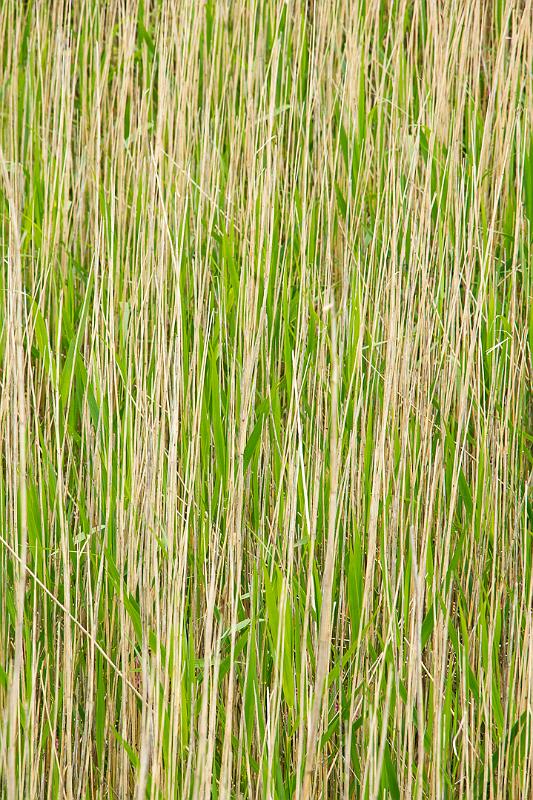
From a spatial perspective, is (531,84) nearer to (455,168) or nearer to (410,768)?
(455,168)

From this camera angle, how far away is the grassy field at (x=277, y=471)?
3.43 ft

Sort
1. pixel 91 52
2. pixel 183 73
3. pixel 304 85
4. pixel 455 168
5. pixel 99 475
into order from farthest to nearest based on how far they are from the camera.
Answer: pixel 91 52 → pixel 304 85 → pixel 183 73 → pixel 455 168 → pixel 99 475

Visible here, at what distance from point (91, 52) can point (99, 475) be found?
4.21 feet

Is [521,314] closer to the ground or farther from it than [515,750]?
farther from it

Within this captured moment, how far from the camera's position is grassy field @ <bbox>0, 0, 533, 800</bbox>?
1047 millimetres

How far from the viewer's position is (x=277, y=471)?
1.33 meters

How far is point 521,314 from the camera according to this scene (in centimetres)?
157

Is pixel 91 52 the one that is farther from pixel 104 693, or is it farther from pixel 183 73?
pixel 104 693

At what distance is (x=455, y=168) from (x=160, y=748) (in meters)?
1.00

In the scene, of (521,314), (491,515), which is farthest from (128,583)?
(521,314)

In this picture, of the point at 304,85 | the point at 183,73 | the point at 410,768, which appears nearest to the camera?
the point at 410,768

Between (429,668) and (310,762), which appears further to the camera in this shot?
(429,668)

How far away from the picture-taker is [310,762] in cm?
88

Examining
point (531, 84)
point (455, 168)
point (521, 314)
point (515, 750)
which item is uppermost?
point (531, 84)
